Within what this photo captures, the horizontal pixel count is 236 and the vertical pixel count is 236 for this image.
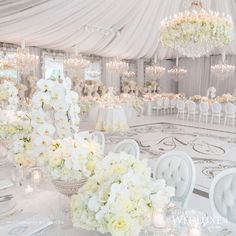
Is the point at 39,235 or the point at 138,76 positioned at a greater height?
the point at 138,76

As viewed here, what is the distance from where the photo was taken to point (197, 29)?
17.8 ft

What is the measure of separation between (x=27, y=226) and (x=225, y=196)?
1.25m

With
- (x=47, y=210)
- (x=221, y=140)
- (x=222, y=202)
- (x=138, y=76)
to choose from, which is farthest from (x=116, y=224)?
(x=138, y=76)

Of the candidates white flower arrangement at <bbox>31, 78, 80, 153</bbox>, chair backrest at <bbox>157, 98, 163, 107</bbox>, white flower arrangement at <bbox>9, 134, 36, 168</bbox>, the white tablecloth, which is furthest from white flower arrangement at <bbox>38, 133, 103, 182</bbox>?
chair backrest at <bbox>157, 98, 163, 107</bbox>

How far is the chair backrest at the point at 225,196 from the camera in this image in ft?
5.69

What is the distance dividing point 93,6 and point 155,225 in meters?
7.65

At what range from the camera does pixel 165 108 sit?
13.4 metres

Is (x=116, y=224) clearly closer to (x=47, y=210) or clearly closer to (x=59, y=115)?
(x=47, y=210)

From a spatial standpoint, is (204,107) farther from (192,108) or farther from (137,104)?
(137,104)

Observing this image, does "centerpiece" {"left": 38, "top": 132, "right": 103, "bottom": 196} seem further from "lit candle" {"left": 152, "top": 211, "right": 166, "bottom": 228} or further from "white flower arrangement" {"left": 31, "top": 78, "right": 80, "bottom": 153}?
"lit candle" {"left": 152, "top": 211, "right": 166, "bottom": 228}

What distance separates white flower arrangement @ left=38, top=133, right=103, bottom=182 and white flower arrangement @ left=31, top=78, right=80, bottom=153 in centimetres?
19

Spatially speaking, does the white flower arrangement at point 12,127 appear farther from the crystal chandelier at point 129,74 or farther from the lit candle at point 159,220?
the crystal chandelier at point 129,74

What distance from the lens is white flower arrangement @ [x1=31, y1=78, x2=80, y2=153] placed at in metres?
1.63

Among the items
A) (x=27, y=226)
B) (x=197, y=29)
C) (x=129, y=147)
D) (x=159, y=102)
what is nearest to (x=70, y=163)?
(x=27, y=226)
